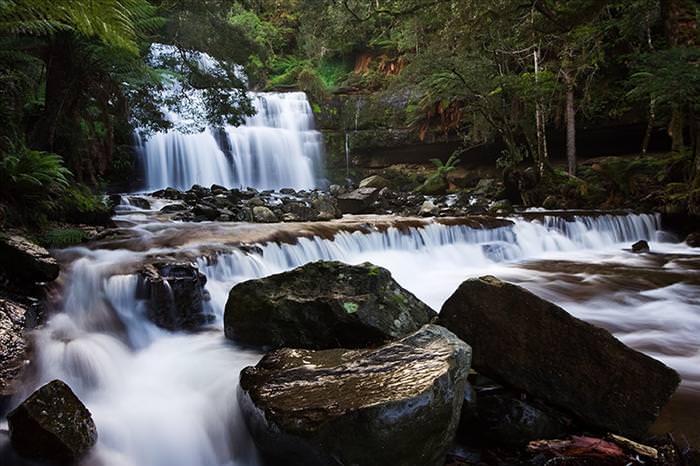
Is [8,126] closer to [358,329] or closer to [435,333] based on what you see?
[358,329]

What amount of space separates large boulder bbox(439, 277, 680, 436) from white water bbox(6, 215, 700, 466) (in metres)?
1.00

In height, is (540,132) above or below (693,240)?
above

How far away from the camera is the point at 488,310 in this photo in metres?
3.08

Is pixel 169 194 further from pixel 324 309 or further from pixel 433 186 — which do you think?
pixel 324 309

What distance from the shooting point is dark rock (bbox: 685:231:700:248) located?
31.0 feet

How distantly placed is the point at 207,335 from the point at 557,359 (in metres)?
2.97

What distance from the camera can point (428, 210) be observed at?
43.9 ft

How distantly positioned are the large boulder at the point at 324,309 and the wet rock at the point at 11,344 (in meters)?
1.49

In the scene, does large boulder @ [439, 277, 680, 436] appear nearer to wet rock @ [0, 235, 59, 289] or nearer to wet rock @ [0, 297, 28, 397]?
wet rock @ [0, 297, 28, 397]

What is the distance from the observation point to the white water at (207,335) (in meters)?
2.71

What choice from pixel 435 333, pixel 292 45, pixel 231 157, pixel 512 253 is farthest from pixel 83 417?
pixel 292 45

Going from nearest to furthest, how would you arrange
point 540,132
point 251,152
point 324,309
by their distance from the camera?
point 324,309 → point 540,132 → point 251,152

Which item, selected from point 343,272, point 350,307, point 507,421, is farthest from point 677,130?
point 507,421

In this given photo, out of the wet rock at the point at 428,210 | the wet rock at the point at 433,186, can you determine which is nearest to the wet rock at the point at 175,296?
the wet rock at the point at 428,210
